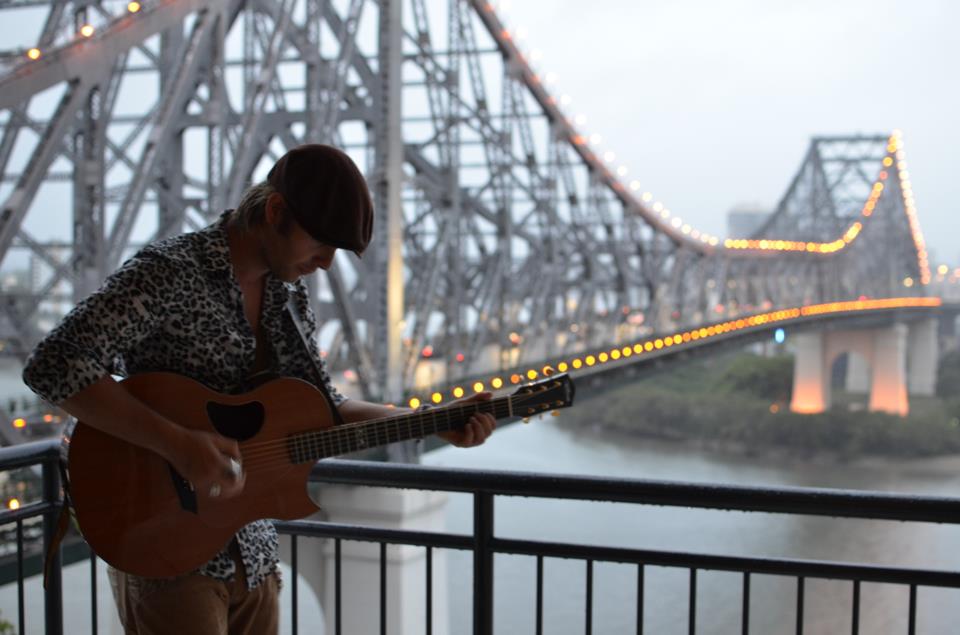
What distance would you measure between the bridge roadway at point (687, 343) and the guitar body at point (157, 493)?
685mm

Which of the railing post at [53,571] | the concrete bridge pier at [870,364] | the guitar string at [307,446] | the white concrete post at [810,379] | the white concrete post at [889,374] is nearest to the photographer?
the guitar string at [307,446]

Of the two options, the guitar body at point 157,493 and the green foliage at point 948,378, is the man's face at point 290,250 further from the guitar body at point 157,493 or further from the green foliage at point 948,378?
the green foliage at point 948,378

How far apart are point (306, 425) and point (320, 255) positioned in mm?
323

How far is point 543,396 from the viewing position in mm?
2236

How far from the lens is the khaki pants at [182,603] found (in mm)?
1903

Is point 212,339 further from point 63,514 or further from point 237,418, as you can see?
point 63,514

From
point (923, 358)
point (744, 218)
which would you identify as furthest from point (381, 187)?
point (744, 218)

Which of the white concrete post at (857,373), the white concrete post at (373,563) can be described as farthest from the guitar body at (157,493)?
the white concrete post at (857,373)

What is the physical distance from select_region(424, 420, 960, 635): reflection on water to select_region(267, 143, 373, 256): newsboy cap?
518 centimetres

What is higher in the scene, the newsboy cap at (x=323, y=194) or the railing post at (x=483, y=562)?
the newsboy cap at (x=323, y=194)

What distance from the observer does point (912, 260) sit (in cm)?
6419

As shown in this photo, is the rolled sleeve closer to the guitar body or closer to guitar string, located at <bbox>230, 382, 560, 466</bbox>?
the guitar body

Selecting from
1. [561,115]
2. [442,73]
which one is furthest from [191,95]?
[561,115]

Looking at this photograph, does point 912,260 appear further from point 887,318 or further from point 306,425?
point 306,425
